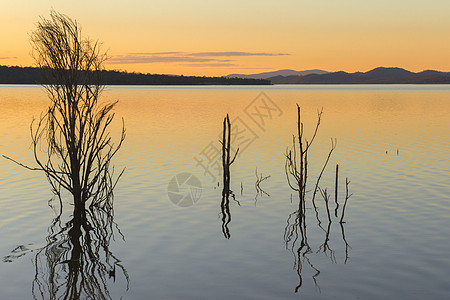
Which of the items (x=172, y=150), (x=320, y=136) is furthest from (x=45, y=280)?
(x=320, y=136)

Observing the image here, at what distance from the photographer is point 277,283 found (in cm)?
1232

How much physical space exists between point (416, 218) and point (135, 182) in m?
12.8

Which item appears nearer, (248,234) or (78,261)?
(78,261)

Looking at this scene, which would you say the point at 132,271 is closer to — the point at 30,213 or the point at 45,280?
the point at 45,280

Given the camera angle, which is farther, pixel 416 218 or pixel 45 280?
pixel 416 218

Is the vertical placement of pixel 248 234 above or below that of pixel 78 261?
above

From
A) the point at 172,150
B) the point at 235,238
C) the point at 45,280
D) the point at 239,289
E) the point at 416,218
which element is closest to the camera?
the point at 239,289

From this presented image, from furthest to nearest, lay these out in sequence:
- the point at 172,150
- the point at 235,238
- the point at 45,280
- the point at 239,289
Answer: the point at 172,150 < the point at 235,238 < the point at 45,280 < the point at 239,289

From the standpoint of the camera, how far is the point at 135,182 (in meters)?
24.2

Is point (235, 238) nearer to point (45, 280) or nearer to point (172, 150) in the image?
point (45, 280)

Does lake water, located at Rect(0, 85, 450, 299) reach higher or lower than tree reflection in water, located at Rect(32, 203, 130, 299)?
higher

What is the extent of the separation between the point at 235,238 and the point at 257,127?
127 ft

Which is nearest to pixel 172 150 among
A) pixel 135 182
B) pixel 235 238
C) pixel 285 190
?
pixel 135 182

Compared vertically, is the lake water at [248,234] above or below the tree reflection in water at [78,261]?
above
